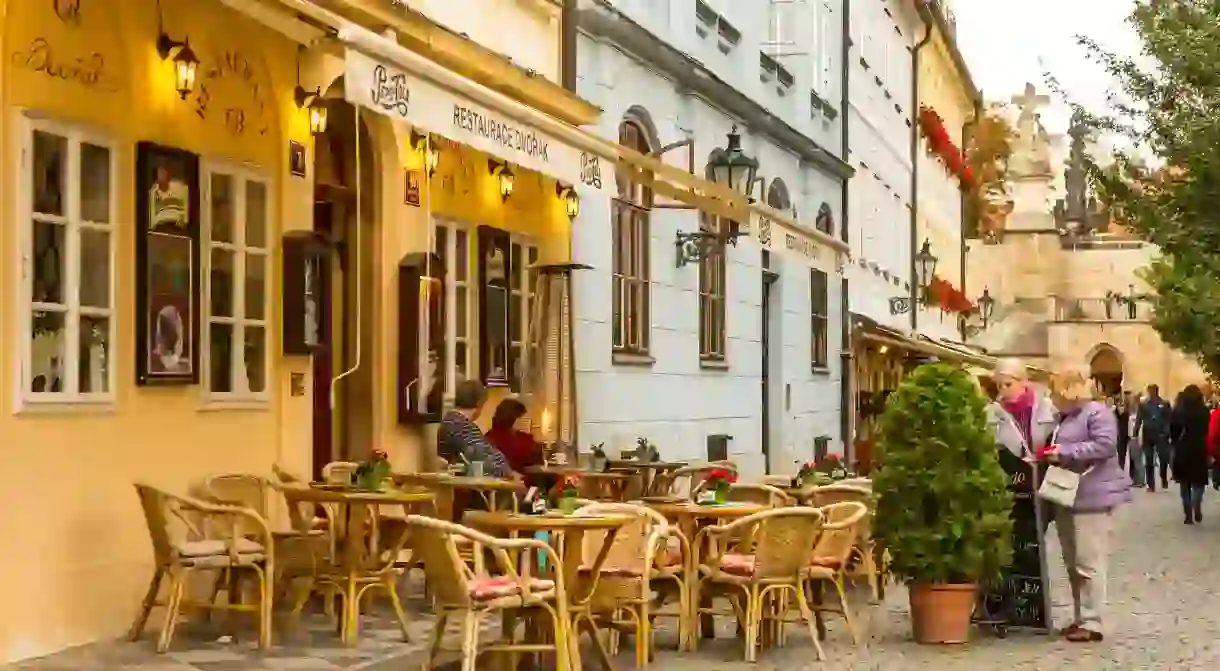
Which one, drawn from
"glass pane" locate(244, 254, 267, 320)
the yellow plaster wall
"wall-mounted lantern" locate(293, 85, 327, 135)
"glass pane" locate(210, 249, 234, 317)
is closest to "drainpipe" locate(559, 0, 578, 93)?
"wall-mounted lantern" locate(293, 85, 327, 135)

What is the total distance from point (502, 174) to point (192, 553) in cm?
627

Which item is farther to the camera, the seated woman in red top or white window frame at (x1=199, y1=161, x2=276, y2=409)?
the seated woman in red top

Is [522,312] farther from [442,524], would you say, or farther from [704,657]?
[442,524]

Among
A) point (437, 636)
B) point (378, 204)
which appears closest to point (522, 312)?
point (378, 204)

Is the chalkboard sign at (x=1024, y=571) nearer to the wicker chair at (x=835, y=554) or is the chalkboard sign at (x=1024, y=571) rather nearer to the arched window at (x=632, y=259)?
the wicker chair at (x=835, y=554)

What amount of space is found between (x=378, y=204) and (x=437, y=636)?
5183 mm

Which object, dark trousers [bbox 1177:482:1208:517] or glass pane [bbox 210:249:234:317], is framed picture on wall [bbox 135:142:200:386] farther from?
dark trousers [bbox 1177:482:1208:517]

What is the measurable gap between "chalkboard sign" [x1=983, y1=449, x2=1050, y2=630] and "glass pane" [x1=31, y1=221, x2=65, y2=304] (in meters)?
5.79

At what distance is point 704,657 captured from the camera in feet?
35.7

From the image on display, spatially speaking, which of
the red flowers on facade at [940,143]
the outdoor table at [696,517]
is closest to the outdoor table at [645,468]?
the outdoor table at [696,517]

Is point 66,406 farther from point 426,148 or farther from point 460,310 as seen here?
point 460,310

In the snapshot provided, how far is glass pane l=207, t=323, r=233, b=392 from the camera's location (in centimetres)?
1134

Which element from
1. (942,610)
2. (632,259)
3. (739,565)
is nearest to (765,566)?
(739,565)

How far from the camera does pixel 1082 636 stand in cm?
1177
